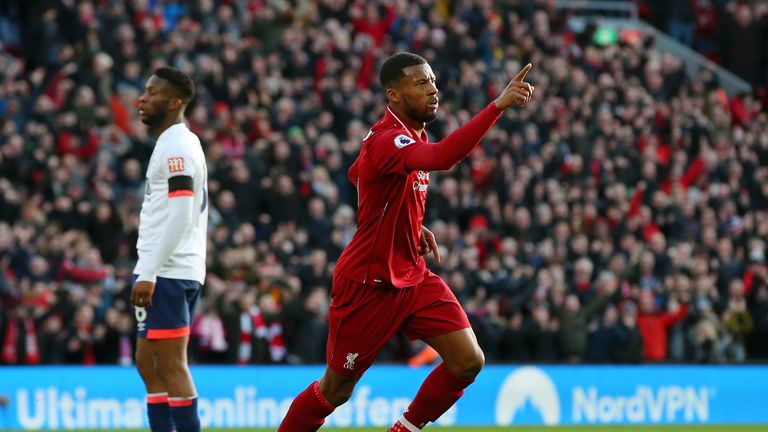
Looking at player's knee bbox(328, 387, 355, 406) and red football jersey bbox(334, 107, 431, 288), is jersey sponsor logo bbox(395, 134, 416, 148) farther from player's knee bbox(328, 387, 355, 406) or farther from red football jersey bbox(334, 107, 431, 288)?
player's knee bbox(328, 387, 355, 406)

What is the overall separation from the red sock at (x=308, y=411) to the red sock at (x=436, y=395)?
0.48m

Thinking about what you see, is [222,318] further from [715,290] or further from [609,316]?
[715,290]

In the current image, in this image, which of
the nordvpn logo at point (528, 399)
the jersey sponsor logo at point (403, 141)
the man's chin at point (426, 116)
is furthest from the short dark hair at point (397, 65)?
the nordvpn logo at point (528, 399)

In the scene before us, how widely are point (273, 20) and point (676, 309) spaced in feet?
23.2

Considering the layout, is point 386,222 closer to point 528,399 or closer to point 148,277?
point 148,277

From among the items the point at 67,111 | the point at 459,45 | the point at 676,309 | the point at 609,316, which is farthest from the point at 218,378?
the point at 459,45

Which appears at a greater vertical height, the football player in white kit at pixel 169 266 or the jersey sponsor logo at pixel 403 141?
the jersey sponsor logo at pixel 403 141

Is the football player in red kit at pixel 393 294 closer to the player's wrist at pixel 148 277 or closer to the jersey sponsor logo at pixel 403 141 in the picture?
the jersey sponsor logo at pixel 403 141

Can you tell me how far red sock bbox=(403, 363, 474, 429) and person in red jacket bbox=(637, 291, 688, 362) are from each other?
10.7m

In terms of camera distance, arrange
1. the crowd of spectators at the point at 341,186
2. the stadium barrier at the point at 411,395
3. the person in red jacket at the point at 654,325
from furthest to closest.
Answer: the person in red jacket at the point at 654,325, the crowd of spectators at the point at 341,186, the stadium barrier at the point at 411,395

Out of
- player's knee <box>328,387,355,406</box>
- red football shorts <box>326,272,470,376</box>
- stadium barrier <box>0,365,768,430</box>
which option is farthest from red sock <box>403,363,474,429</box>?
stadium barrier <box>0,365,768,430</box>

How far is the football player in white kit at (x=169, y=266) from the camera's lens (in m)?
8.38

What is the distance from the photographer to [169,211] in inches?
330

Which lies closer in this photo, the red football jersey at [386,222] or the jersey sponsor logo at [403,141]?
the jersey sponsor logo at [403,141]
